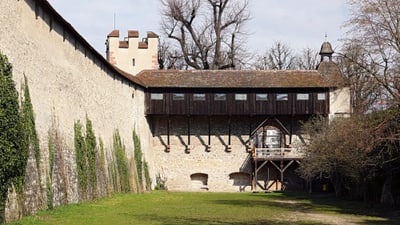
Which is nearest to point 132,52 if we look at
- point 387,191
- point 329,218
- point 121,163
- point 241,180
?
point 241,180

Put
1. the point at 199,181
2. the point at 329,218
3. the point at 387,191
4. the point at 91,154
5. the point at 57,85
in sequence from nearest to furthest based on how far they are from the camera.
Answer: the point at 329,218 → the point at 57,85 → the point at 387,191 → the point at 91,154 → the point at 199,181

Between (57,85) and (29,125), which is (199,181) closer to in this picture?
(57,85)

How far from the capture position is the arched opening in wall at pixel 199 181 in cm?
3475

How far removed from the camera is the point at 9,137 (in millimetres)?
12820

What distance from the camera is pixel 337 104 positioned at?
112 feet

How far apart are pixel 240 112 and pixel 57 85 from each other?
54.4 feet

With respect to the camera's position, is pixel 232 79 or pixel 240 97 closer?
pixel 240 97

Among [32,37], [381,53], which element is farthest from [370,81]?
[32,37]

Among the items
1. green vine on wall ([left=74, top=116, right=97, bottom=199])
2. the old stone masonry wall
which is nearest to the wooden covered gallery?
the old stone masonry wall

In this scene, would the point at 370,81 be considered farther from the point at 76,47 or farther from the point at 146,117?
the point at 146,117

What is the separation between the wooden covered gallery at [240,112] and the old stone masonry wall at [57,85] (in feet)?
24.8

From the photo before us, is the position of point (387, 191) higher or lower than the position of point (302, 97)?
lower

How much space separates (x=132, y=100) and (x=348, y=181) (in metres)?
11.6

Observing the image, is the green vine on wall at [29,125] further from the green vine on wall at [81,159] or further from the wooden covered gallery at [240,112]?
the wooden covered gallery at [240,112]
